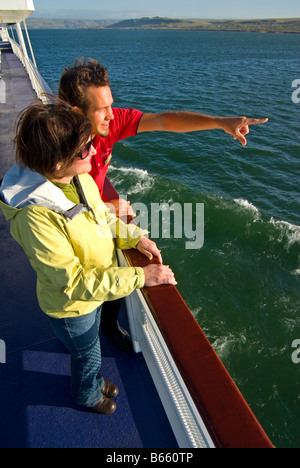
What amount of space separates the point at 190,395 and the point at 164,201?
349 inches

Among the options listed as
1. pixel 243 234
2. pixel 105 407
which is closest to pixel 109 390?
pixel 105 407

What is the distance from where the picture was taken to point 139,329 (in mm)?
2264

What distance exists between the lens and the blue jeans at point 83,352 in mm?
1718

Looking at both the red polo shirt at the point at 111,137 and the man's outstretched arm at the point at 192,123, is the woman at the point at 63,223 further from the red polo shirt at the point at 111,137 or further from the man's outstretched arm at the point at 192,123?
the man's outstretched arm at the point at 192,123

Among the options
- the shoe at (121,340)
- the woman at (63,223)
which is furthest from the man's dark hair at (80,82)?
the shoe at (121,340)

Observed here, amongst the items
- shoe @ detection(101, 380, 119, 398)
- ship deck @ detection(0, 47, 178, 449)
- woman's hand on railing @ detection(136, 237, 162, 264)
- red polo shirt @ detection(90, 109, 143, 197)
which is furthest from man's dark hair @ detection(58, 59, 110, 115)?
shoe @ detection(101, 380, 119, 398)

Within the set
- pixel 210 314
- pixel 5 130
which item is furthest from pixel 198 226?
pixel 5 130

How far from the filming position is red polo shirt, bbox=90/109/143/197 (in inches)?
96.5

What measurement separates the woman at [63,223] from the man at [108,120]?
27.0 inches

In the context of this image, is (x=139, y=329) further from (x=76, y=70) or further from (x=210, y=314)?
(x=210, y=314)

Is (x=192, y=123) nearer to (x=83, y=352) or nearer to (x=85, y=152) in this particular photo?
(x=85, y=152)

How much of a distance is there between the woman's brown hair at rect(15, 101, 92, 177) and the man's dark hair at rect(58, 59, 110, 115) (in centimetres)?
82

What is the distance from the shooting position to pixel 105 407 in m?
2.08

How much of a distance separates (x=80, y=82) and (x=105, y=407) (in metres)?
2.32
